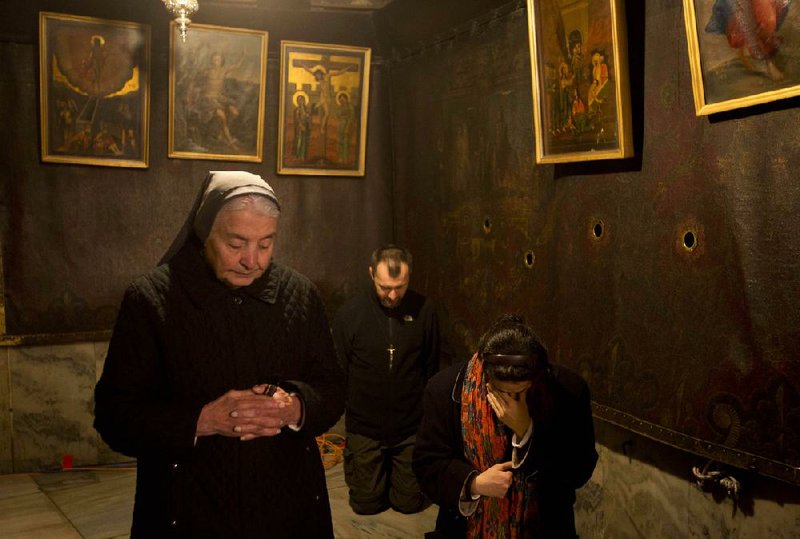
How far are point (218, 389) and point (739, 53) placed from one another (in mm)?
2767

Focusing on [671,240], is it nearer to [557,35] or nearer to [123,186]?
[557,35]

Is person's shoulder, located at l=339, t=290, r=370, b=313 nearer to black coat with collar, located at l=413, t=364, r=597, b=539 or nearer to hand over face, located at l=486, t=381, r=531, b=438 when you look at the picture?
black coat with collar, located at l=413, t=364, r=597, b=539

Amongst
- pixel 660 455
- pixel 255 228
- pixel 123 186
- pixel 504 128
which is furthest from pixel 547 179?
pixel 123 186

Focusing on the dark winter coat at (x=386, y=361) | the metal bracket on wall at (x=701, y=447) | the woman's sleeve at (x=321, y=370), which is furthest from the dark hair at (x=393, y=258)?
the woman's sleeve at (x=321, y=370)

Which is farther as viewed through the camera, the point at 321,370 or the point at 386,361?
the point at 386,361

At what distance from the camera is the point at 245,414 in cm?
229

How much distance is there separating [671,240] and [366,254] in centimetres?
419

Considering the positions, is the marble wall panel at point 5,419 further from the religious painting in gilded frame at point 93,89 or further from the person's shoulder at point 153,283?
the person's shoulder at point 153,283

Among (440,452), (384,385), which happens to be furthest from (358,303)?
(440,452)

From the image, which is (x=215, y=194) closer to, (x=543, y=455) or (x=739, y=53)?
(x=543, y=455)

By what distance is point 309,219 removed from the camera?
775cm

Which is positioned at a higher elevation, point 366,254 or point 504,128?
point 504,128

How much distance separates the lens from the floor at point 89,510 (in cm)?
547

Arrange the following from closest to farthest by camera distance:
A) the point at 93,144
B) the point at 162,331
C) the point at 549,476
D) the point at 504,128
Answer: the point at 162,331 → the point at 549,476 → the point at 504,128 → the point at 93,144
